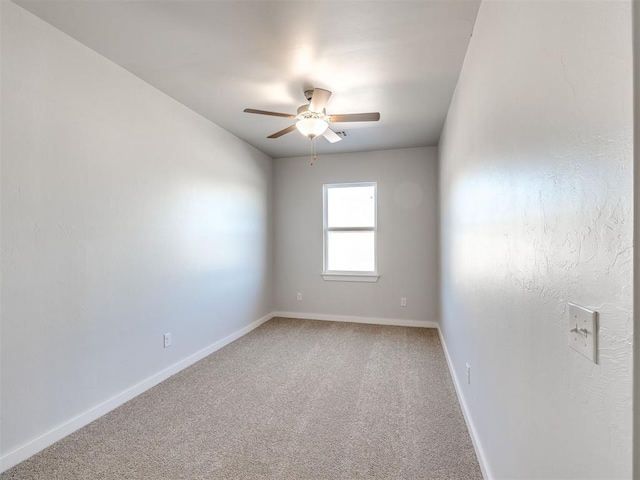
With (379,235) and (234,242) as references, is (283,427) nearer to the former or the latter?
(234,242)

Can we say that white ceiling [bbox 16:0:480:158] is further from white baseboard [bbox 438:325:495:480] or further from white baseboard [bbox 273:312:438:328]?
white baseboard [bbox 273:312:438:328]

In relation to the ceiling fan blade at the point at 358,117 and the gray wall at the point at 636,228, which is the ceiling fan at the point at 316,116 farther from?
the gray wall at the point at 636,228

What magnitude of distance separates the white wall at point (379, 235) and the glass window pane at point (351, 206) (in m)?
0.15

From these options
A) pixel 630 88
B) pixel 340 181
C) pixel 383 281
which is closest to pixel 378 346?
pixel 383 281

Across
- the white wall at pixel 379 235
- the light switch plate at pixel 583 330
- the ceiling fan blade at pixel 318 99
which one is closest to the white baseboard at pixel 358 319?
the white wall at pixel 379 235

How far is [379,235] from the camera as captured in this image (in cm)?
463

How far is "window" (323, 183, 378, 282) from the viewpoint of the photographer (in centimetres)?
471

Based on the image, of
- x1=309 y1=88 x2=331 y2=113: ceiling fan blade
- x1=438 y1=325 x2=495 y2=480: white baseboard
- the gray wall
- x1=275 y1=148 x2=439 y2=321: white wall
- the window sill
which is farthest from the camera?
the window sill

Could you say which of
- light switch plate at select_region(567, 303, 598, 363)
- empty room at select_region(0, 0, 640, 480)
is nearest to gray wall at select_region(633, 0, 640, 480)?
empty room at select_region(0, 0, 640, 480)

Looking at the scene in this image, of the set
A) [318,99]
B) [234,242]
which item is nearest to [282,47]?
[318,99]

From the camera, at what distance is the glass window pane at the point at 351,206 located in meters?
4.72

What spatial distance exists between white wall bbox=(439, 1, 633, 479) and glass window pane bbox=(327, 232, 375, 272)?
117 inches

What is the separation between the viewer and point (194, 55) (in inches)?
86.4

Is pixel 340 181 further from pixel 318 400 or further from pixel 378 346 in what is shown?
pixel 318 400
